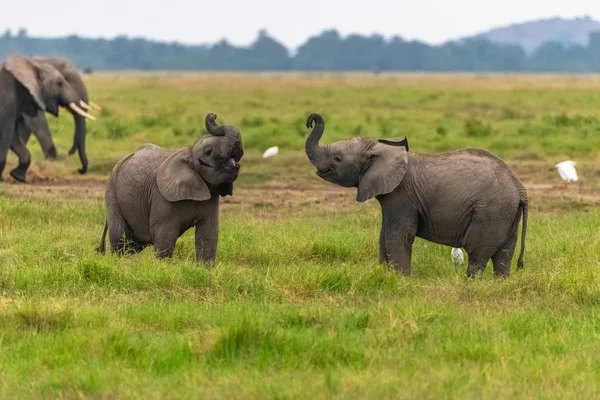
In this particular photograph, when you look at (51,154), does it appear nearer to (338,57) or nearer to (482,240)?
(482,240)

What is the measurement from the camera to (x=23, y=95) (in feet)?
45.4

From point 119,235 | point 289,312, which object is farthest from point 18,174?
point 289,312

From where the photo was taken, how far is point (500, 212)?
8.04 meters

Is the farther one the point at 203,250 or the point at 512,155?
the point at 512,155

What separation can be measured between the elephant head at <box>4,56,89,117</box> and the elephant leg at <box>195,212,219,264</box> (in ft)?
20.6

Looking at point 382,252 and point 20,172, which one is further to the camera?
point 20,172

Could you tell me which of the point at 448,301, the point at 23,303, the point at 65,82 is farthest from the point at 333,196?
the point at 23,303

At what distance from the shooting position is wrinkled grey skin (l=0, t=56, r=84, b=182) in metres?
13.7

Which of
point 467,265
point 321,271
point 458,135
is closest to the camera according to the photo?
point 321,271

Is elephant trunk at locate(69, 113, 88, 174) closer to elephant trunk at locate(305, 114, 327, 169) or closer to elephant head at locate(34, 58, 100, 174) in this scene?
elephant head at locate(34, 58, 100, 174)

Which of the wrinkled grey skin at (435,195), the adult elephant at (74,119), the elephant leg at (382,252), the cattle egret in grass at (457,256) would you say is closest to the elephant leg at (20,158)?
the adult elephant at (74,119)

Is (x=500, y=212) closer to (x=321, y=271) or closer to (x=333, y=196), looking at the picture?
(x=321, y=271)

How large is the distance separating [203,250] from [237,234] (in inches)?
55.5

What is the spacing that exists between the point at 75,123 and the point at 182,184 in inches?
292
